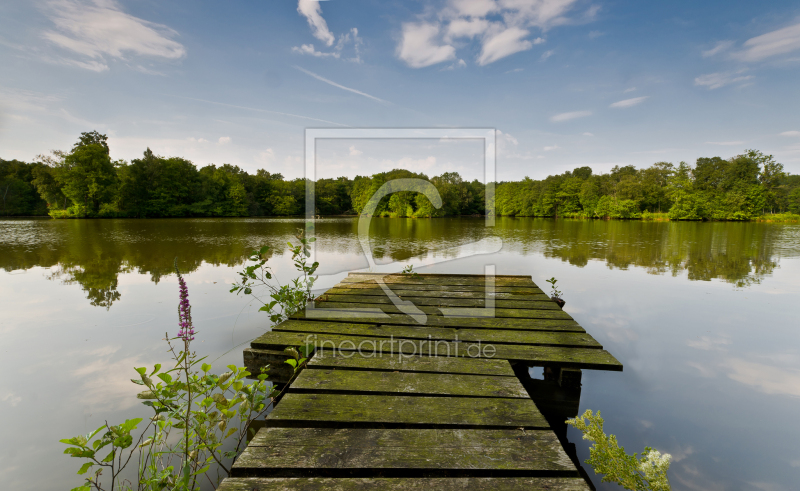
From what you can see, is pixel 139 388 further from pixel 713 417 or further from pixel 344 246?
pixel 344 246

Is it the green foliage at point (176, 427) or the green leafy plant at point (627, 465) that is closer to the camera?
the green foliage at point (176, 427)

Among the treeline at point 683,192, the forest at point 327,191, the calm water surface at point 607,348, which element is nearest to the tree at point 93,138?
the forest at point 327,191

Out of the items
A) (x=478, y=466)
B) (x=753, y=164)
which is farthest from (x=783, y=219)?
(x=478, y=466)

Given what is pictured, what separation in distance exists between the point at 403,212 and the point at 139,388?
51.6 meters

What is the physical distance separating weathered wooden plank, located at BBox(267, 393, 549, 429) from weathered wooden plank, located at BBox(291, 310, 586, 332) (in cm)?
138

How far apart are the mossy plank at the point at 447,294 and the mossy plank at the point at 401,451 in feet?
9.59

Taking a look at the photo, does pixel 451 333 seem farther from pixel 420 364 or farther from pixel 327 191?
pixel 327 191

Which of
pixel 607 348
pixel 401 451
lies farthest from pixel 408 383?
pixel 607 348

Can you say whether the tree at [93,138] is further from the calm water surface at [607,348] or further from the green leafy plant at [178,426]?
the green leafy plant at [178,426]

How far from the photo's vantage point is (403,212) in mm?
54219

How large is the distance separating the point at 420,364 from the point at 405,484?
113 centimetres

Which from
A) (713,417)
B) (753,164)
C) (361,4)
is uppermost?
(361,4)

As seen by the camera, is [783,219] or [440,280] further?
[783,219]

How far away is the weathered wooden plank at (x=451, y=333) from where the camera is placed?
296 cm
